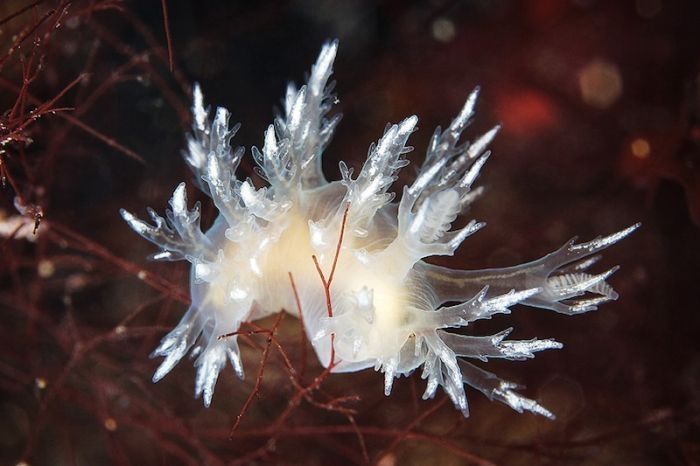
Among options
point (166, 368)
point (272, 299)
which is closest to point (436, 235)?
point (272, 299)

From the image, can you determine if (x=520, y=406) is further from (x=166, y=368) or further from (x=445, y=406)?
(x=445, y=406)

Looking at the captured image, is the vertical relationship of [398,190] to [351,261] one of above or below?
below

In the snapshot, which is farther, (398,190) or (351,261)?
(398,190)

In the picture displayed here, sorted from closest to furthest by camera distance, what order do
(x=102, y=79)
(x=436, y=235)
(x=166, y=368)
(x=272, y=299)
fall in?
(x=436, y=235) < (x=166, y=368) < (x=272, y=299) < (x=102, y=79)

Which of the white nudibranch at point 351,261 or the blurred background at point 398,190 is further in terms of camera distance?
the blurred background at point 398,190
